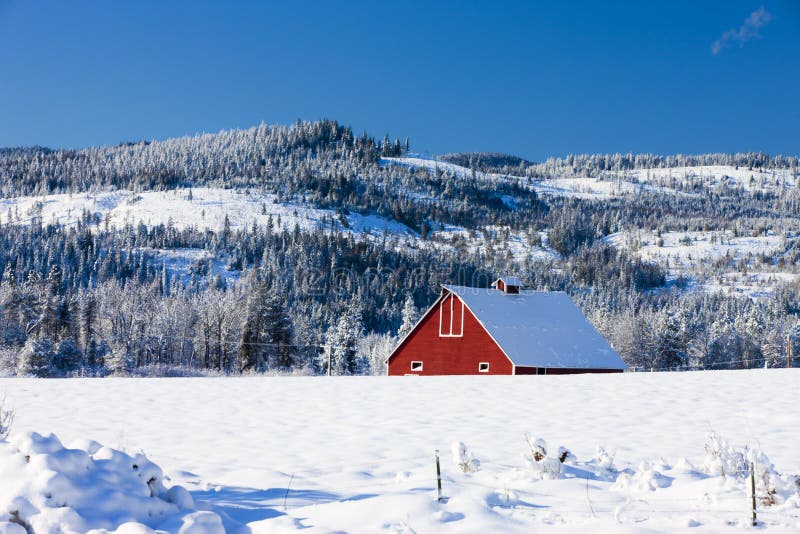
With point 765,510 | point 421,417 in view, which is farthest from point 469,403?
point 765,510

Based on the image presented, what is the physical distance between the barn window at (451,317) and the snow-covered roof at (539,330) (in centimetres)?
72

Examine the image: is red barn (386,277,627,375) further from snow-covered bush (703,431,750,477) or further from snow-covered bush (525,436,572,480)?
snow-covered bush (703,431,750,477)

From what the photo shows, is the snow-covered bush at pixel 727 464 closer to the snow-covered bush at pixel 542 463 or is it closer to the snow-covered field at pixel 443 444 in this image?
the snow-covered field at pixel 443 444

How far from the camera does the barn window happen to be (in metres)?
39.7

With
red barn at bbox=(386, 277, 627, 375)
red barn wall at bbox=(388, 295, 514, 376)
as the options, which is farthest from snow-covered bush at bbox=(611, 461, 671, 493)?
red barn wall at bbox=(388, 295, 514, 376)

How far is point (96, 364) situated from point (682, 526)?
70557 millimetres

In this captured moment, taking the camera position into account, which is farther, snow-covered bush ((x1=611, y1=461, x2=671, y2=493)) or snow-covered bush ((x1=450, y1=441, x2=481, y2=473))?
snow-covered bush ((x1=450, y1=441, x2=481, y2=473))

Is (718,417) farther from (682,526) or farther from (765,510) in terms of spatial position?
(682,526)

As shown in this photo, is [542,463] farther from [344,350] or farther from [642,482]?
[344,350]

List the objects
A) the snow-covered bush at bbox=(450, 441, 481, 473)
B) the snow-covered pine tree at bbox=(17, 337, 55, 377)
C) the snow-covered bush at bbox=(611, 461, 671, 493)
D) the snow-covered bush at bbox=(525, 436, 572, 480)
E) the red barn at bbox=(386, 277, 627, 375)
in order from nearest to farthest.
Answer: the snow-covered bush at bbox=(611, 461, 671, 493) → the snow-covered bush at bbox=(525, 436, 572, 480) → the snow-covered bush at bbox=(450, 441, 481, 473) → the red barn at bbox=(386, 277, 627, 375) → the snow-covered pine tree at bbox=(17, 337, 55, 377)

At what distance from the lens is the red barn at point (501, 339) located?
37.7 meters

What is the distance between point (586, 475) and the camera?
10.1 meters

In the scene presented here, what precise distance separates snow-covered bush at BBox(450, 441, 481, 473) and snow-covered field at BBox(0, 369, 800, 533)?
7 cm

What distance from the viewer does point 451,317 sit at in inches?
1578
